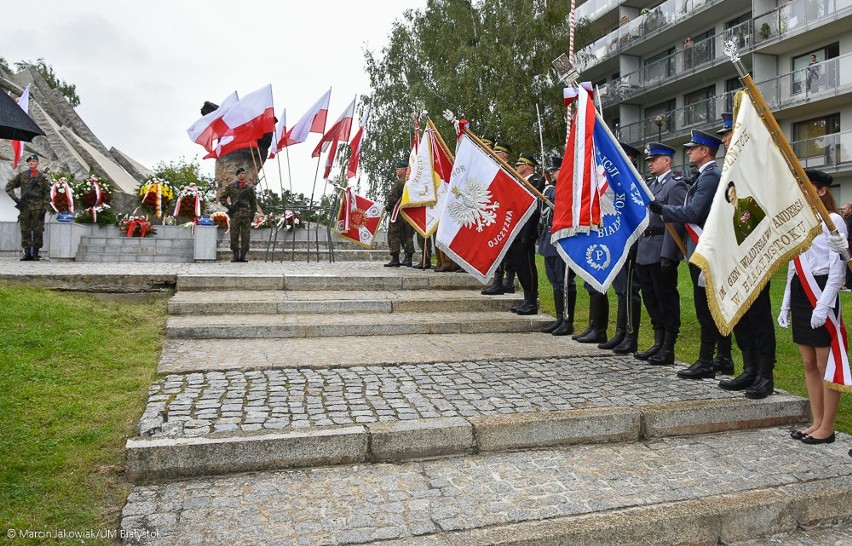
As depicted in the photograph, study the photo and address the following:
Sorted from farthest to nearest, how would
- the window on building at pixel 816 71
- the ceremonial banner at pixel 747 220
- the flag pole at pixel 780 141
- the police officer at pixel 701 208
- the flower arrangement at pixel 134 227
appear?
the window on building at pixel 816 71
the flower arrangement at pixel 134 227
the police officer at pixel 701 208
the ceremonial banner at pixel 747 220
the flag pole at pixel 780 141

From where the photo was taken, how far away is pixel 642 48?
109ft

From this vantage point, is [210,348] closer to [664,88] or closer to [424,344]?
[424,344]

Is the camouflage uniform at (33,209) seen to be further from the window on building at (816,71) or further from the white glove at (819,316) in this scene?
the window on building at (816,71)

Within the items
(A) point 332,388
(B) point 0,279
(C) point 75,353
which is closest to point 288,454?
(A) point 332,388

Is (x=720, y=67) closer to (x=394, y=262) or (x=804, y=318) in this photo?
(x=394, y=262)

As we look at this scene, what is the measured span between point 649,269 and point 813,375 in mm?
2076

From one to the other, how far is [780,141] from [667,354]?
278cm

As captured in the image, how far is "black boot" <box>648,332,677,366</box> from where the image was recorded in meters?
6.65

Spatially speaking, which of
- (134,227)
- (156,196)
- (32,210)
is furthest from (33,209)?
(156,196)

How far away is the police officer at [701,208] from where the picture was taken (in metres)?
5.73

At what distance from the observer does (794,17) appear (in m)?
24.6

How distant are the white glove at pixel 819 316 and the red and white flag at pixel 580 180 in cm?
209

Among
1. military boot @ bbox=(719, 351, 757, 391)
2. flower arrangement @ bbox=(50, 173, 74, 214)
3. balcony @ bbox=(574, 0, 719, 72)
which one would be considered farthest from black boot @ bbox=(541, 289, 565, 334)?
balcony @ bbox=(574, 0, 719, 72)

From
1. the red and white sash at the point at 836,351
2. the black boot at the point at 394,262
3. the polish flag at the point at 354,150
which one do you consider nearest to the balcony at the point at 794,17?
the polish flag at the point at 354,150
